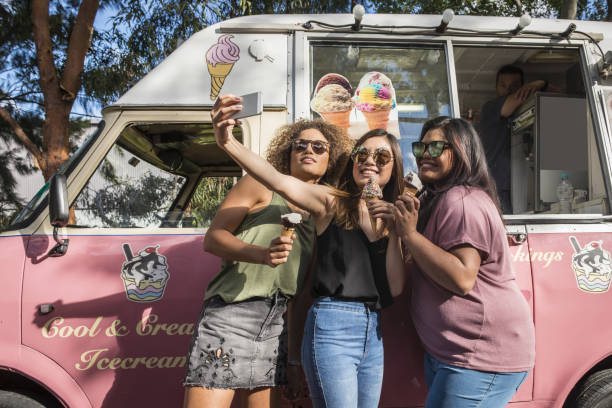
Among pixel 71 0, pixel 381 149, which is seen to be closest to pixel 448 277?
pixel 381 149

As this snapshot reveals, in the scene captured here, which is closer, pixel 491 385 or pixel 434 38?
pixel 491 385

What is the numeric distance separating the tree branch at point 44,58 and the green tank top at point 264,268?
25.9 feet

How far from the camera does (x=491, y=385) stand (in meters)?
1.98

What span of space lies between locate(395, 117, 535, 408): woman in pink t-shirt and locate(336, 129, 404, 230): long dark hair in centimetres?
25

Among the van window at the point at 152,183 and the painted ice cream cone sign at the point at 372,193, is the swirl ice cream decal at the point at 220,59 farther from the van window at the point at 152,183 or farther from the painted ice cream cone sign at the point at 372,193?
the painted ice cream cone sign at the point at 372,193

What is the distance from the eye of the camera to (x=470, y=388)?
1.95m

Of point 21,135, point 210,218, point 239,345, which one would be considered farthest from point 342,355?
point 21,135

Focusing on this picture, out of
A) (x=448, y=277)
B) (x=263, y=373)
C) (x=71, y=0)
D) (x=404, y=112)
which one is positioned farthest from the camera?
(x=71, y=0)

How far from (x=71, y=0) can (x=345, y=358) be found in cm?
1124

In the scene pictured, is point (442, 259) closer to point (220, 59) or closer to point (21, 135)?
point (220, 59)

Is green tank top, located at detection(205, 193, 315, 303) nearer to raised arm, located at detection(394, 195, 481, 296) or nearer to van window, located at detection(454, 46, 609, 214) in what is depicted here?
raised arm, located at detection(394, 195, 481, 296)

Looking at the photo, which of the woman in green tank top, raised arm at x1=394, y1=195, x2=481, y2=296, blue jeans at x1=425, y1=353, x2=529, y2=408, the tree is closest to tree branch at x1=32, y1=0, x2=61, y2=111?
the tree

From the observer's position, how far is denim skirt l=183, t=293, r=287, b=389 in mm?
2145

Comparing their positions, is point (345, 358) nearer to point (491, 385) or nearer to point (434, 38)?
point (491, 385)
